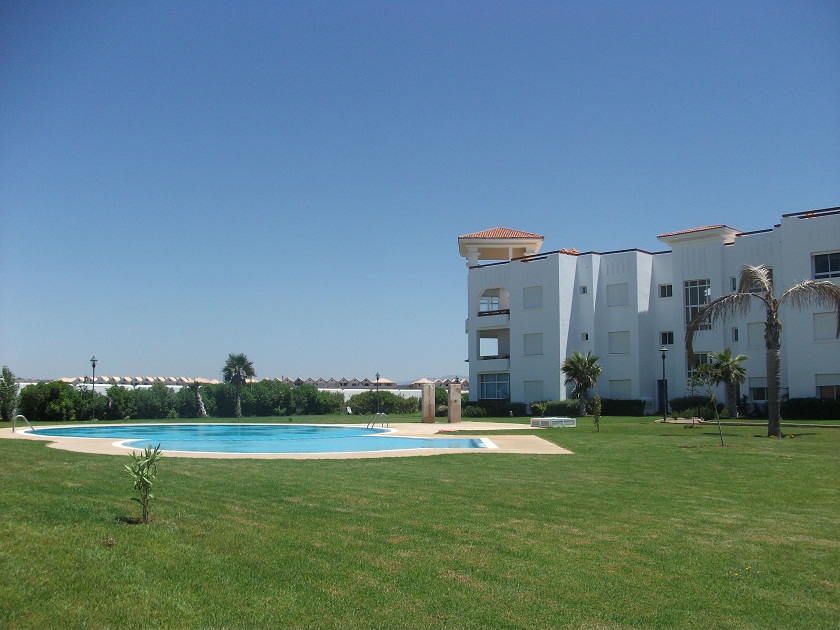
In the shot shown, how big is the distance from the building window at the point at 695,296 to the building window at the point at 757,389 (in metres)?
4.64

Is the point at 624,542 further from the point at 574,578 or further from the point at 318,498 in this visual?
the point at 318,498

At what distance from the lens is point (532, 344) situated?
50.0 meters

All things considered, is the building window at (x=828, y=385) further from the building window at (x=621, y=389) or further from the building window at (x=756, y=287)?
the building window at (x=756, y=287)

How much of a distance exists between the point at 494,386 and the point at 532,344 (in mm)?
4447

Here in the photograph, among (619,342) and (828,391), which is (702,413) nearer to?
(828,391)

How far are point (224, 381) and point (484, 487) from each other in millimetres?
49678

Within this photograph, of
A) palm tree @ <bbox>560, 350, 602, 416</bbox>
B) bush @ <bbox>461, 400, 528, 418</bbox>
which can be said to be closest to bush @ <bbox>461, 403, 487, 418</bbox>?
bush @ <bbox>461, 400, 528, 418</bbox>

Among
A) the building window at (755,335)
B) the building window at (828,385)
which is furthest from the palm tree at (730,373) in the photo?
the building window at (828,385)

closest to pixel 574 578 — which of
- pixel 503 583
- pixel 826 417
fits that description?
pixel 503 583

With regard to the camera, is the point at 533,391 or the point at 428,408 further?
the point at 533,391

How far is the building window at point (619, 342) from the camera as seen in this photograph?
156ft

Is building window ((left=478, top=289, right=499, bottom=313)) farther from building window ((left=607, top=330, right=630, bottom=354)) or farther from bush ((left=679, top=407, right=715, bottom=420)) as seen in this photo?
bush ((left=679, top=407, right=715, bottom=420))

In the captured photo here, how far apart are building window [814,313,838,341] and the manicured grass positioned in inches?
1158

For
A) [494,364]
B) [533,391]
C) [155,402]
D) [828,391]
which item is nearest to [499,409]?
[533,391]
